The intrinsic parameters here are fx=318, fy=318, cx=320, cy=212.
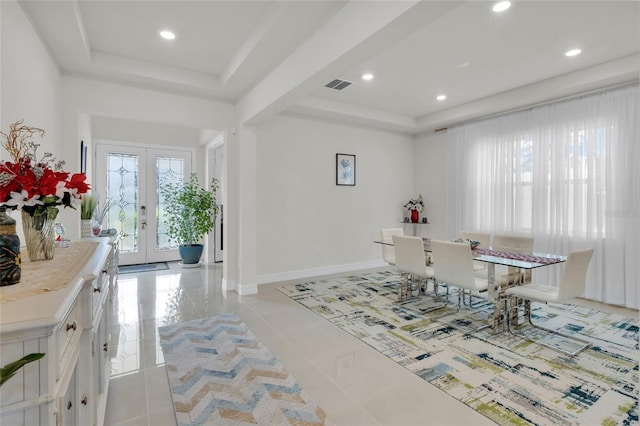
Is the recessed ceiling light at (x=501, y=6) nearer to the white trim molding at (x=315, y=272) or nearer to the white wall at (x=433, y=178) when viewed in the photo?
the white wall at (x=433, y=178)

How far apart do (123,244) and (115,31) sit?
4.33m

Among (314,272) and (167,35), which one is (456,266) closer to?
(314,272)

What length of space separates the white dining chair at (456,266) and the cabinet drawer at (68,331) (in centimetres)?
291

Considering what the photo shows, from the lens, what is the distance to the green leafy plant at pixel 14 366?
76 centimetres

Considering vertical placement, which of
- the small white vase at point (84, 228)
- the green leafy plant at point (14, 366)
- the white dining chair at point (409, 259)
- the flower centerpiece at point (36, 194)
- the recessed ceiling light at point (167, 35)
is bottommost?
the white dining chair at point (409, 259)

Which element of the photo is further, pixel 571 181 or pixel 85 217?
pixel 571 181

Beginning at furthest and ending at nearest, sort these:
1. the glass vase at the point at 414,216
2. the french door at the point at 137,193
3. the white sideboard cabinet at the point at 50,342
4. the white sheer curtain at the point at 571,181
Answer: the glass vase at the point at 414,216
the french door at the point at 137,193
the white sheer curtain at the point at 571,181
the white sideboard cabinet at the point at 50,342

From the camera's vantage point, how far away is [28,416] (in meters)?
0.89

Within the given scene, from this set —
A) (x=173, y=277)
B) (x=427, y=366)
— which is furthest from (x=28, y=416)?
(x=173, y=277)

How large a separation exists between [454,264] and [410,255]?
602 millimetres

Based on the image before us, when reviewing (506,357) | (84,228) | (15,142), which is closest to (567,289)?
(506,357)

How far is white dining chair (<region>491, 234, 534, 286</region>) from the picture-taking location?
3329 millimetres

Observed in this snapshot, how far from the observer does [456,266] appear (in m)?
3.18

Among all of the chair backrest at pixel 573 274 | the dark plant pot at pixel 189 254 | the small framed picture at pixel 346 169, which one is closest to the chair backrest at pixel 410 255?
the chair backrest at pixel 573 274
